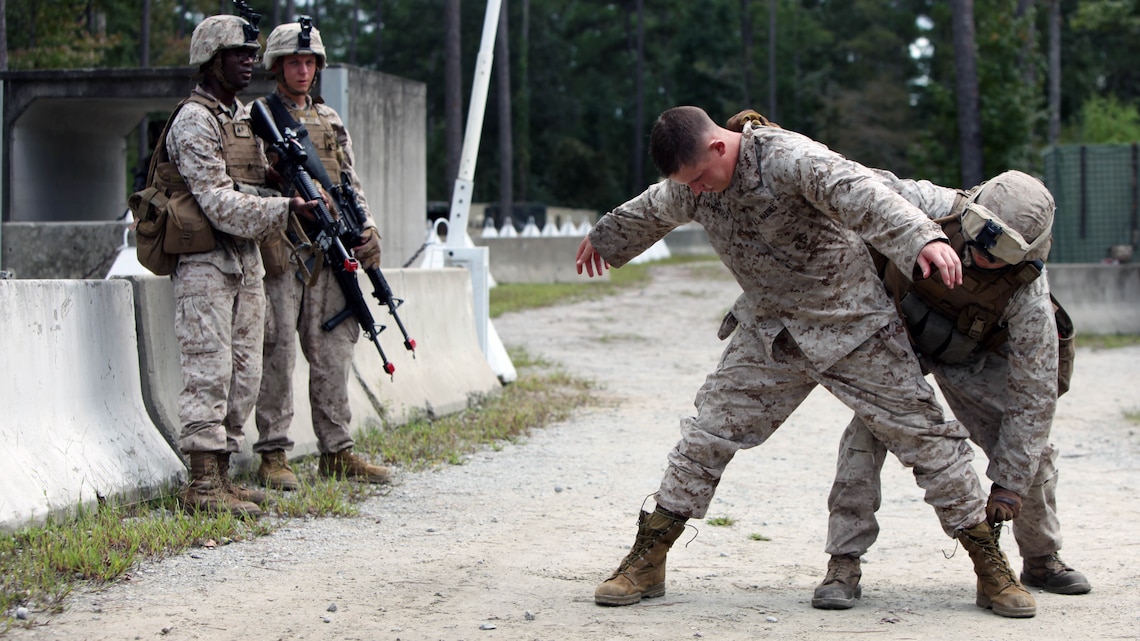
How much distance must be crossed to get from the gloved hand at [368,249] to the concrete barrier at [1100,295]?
35.8ft

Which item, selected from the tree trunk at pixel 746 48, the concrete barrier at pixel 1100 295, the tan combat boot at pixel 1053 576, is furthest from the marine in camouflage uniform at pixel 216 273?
the tree trunk at pixel 746 48

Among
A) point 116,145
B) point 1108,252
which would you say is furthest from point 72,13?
point 1108,252

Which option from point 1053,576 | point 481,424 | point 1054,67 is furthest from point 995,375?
point 1054,67

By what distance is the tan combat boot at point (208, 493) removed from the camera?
5.32 meters

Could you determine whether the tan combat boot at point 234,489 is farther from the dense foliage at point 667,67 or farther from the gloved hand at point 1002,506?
the dense foliage at point 667,67

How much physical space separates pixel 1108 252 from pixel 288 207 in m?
14.9

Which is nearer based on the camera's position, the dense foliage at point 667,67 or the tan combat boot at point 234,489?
the tan combat boot at point 234,489

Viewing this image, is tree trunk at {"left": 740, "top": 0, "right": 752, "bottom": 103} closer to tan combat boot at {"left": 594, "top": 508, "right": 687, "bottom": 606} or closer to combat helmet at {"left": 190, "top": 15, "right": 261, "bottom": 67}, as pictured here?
combat helmet at {"left": 190, "top": 15, "right": 261, "bottom": 67}

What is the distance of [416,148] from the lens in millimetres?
13820

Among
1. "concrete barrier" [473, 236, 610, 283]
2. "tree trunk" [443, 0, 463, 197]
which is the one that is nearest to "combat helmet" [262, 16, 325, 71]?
"tree trunk" [443, 0, 463, 197]

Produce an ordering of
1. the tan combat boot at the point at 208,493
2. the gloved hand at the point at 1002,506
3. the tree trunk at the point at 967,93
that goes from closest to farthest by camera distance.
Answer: the gloved hand at the point at 1002,506
the tan combat boot at the point at 208,493
the tree trunk at the point at 967,93

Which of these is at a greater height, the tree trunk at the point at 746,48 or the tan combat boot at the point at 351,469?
the tree trunk at the point at 746,48

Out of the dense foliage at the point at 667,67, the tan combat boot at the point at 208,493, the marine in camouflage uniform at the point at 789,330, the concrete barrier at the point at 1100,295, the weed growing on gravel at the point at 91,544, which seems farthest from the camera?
the dense foliage at the point at 667,67

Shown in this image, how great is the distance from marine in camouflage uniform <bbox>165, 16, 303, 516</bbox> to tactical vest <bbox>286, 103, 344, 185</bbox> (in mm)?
563
